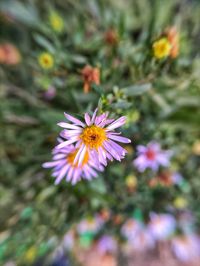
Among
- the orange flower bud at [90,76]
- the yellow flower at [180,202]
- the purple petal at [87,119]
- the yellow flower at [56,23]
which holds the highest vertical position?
the yellow flower at [56,23]

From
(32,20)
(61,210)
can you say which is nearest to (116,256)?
(61,210)

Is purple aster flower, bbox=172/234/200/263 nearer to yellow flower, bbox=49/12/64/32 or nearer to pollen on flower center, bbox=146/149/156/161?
pollen on flower center, bbox=146/149/156/161

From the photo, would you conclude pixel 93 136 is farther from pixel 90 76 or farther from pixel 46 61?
pixel 46 61

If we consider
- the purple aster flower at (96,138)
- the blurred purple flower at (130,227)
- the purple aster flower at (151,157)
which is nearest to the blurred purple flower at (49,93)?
the purple aster flower at (151,157)

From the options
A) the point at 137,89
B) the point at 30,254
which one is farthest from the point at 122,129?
the point at 30,254

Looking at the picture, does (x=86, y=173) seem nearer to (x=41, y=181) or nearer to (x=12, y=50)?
(x=41, y=181)

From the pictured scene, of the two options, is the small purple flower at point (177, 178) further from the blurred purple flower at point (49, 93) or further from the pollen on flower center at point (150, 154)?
the blurred purple flower at point (49, 93)
